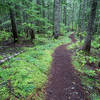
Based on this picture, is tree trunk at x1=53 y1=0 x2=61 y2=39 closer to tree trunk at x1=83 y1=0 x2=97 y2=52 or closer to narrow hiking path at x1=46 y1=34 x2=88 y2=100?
tree trunk at x1=83 y1=0 x2=97 y2=52

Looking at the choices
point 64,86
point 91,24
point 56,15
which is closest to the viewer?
point 64,86

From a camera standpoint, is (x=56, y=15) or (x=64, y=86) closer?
(x=64, y=86)

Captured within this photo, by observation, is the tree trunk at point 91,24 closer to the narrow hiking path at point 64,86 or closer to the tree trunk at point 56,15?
the narrow hiking path at point 64,86

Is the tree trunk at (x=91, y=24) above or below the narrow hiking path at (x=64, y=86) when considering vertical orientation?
above

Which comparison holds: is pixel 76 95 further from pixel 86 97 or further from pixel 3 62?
pixel 3 62

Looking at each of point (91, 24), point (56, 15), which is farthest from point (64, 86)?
point (56, 15)

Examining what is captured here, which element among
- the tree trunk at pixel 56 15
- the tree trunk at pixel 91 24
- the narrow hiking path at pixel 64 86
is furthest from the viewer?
the tree trunk at pixel 56 15

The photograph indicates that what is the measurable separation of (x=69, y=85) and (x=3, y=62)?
3.59 metres

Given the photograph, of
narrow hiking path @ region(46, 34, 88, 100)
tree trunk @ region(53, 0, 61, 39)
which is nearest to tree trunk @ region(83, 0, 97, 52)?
narrow hiking path @ region(46, 34, 88, 100)

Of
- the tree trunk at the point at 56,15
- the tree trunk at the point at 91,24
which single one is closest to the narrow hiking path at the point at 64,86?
the tree trunk at the point at 91,24

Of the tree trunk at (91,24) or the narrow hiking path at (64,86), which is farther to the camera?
the tree trunk at (91,24)

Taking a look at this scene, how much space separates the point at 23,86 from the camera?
3207mm

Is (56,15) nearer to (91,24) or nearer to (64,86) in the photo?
(91,24)

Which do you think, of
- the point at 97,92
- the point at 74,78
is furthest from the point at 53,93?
the point at 97,92
